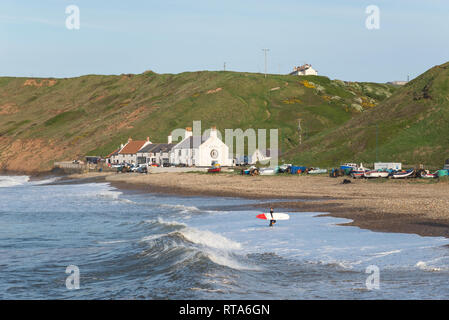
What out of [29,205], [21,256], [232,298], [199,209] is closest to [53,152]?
[29,205]

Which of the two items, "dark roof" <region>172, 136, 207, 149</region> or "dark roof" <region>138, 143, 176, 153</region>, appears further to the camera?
"dark roof" <region>138, 143, 176, 153</region>

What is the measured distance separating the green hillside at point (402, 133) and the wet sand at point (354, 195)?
93.4 ft

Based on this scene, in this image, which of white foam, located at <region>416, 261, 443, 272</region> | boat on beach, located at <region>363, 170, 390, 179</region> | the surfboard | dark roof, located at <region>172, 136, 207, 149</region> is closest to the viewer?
white foam, located at <region>416, 261, 443, 272</region>

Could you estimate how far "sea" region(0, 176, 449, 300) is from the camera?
18016 mm

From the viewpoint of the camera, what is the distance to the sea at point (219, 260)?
18.0 meters

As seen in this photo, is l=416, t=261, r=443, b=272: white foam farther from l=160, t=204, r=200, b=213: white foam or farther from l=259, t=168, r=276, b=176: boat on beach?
l=259, t=168, r=276, b=176: boat on beach

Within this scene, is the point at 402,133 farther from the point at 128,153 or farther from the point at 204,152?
the point at 128,153

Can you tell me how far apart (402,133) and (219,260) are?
87938mm

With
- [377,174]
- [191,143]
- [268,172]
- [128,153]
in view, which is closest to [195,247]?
[377,174]

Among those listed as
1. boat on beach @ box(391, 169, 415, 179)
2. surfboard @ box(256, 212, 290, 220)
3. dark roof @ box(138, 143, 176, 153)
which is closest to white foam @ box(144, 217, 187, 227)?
surfboard @ box(256, 212, 290, 220)

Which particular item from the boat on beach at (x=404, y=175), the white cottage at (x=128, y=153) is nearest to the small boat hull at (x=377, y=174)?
the boat on beach at (x=404, y=175)

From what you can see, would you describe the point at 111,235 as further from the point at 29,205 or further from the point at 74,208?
the point at 29,205

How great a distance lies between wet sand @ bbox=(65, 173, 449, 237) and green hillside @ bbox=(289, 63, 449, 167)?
28481 millimetres

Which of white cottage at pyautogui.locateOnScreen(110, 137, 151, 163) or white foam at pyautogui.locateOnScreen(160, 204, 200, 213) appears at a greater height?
white cottage at pyautogui.locateOnScreen(110, 137, 151, 163)
